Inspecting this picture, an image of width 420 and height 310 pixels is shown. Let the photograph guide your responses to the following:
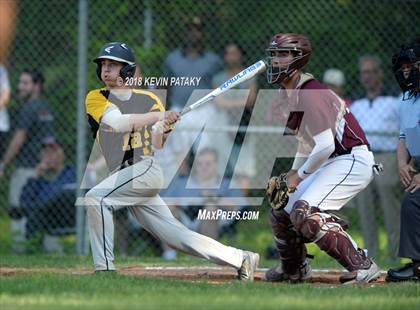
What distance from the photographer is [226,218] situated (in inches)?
475

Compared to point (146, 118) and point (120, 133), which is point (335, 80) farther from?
point (146, 118)

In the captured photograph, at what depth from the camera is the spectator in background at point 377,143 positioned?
39.3ft

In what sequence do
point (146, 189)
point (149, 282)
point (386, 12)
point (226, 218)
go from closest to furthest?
point (149, 282), point (146, 189), point (226, 218), point (386, 12)

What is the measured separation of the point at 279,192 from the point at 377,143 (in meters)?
3.97

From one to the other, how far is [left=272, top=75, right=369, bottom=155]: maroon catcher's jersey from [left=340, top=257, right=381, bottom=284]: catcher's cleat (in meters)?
0.91

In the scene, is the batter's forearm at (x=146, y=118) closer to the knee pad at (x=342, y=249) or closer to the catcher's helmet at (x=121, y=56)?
the catcher's helmet at (x=121, y=56)

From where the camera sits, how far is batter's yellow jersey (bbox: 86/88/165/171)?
870 cm

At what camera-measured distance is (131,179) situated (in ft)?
27.9

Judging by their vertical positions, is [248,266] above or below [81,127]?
below

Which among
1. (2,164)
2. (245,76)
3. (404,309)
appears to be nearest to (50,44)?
(2,164)

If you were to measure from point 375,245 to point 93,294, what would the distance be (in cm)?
560

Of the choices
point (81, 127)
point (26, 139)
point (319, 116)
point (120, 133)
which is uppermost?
point (319, 116)

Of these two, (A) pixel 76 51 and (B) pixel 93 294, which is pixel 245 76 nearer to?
(B) pixel 93 294

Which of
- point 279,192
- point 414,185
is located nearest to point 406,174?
point 414,185
